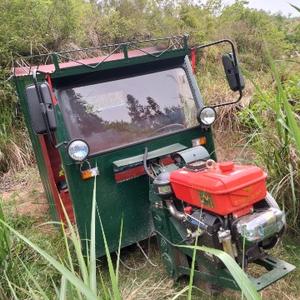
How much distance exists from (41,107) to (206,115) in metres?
1.44

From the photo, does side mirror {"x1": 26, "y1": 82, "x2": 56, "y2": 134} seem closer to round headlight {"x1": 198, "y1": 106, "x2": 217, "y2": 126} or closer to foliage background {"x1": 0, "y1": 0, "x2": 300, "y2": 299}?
foliage background {"x1": 0, "y1": 0, "x2": 300, "y2": 299}

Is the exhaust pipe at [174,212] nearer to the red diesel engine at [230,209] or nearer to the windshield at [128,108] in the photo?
the red diesel engine at [230,209]

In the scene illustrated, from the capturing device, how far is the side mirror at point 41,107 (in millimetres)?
2932

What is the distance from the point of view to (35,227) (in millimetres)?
4527

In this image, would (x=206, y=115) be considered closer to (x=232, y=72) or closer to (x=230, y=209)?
(x=232, y=72)

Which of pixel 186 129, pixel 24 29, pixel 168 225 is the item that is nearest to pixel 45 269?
pixel 168 225

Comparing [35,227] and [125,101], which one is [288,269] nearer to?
[125,101]

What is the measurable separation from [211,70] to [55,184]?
566cm

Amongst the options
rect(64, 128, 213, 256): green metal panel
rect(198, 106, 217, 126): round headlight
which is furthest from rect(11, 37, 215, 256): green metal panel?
rect(198, 106, 217, 126): round headlight

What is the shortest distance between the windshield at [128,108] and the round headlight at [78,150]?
23cm

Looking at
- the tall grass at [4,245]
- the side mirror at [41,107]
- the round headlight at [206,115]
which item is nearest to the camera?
the tall grass at [4,245]

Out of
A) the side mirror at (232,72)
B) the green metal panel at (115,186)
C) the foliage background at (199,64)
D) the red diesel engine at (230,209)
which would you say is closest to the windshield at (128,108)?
the green metal panel at (115,186)

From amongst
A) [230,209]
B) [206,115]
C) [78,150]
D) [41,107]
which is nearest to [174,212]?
[230,209]

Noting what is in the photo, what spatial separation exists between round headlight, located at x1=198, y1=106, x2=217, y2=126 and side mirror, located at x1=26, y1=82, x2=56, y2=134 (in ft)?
4.31
